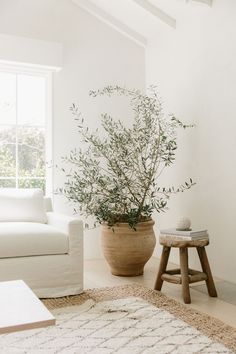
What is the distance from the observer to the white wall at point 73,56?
4.09 meters

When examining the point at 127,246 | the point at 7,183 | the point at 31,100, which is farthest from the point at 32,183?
the point at 127,246

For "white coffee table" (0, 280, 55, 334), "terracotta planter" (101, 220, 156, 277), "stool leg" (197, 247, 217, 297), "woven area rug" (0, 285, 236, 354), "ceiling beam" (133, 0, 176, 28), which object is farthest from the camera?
"ceiling beam" (133, 0, 176, 28)

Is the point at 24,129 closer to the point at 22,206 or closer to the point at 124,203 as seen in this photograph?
the point at 22,206

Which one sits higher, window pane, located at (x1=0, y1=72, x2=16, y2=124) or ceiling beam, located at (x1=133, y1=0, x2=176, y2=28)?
ceiling beam, located at (x1=133, y1=0, x2=176, y2=28)

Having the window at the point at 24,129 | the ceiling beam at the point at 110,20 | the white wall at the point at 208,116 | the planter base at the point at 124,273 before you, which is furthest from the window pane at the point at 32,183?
the ceiling beam at the point at 110,20

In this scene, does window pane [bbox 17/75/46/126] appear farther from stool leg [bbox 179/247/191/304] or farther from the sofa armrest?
stool leg [bbox 179/247/191/304]

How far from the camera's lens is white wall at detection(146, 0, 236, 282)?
3309 millimetres

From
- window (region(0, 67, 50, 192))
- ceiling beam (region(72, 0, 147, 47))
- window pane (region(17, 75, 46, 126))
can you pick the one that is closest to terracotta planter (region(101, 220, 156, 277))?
window (region(0, 67, 50, 192))

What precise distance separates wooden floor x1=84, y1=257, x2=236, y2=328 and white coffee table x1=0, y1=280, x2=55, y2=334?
130 centimetres

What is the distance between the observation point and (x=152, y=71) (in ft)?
14.6

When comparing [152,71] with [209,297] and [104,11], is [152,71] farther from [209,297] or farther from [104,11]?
[209,297]

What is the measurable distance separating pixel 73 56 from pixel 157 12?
0.96 metres

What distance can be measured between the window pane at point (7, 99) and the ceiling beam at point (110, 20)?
107cm

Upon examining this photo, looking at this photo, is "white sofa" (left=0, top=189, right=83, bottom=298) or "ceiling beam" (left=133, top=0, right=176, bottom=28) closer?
"white sofa" (left=0, top=189, right=83, bottom=298)
